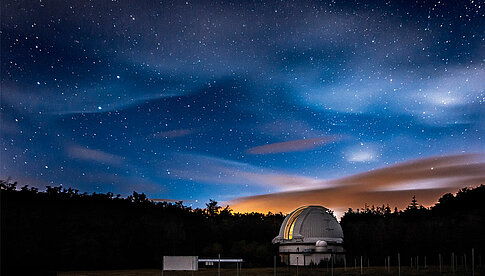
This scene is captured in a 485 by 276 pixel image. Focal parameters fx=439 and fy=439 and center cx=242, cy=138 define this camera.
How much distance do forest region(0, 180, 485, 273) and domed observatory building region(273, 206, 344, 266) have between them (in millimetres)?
3907

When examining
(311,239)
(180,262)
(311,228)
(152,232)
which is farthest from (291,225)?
(180,262)

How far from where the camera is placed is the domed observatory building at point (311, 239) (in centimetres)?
5034

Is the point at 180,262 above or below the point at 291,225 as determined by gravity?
below

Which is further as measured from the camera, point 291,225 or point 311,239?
point 291,225

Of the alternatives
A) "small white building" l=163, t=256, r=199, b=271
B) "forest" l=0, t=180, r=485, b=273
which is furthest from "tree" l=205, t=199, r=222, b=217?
"small white building" l=163, t=256, r=199, b=271

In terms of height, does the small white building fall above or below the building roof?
below

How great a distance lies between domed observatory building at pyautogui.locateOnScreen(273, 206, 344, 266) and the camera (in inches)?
1982

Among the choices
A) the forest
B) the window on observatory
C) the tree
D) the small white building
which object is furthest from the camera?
the tree

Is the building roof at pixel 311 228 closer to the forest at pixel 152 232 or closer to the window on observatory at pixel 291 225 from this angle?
the window on observatory at pixel 291 225

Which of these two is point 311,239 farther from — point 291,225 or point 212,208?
point 212,208

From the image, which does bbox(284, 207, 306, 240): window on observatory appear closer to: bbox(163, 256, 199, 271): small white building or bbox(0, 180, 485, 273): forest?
bbox(0, 180, 485, 273): forest

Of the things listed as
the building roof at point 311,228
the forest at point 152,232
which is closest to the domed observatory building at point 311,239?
the building roof at point 311,228

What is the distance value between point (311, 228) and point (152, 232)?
832 inches

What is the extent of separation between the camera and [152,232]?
58.1 metres
